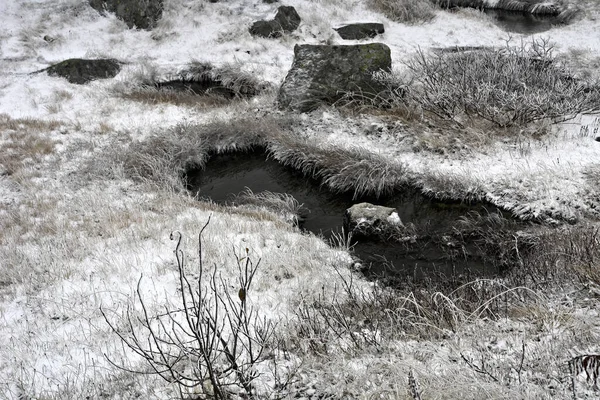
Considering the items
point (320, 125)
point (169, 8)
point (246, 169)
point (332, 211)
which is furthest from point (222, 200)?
point (169, 8)

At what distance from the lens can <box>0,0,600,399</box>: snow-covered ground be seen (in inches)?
133

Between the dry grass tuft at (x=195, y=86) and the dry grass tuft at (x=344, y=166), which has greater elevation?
the dry grass tuft at (x=195, y=86)

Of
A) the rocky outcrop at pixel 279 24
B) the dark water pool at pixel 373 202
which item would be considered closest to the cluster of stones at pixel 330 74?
the dark water pool at pixel 373 202

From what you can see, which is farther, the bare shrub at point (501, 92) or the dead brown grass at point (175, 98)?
the dead brown grass at point (175, 98)

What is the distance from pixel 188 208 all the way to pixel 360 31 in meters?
10.6

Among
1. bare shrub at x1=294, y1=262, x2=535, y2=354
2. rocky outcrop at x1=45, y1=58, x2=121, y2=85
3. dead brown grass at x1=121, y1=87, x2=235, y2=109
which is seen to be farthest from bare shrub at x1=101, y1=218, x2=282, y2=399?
rocky outcrop at x1=45, y1=58, x2=121, y2=85

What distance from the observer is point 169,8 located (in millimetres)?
16016

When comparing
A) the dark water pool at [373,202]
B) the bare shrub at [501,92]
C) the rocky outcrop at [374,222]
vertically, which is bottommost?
the dark water pool at [373,202]

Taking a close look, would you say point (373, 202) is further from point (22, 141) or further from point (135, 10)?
point (135, 10)

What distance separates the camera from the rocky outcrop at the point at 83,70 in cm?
1289

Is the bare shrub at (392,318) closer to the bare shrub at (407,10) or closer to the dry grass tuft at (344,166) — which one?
the dry grass tuft at (344,166)

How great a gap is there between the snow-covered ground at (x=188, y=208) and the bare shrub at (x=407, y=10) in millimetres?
437

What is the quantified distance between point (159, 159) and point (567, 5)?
16959 mm

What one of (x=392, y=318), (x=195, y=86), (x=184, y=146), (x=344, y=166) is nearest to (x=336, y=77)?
(x=344, y=166)
